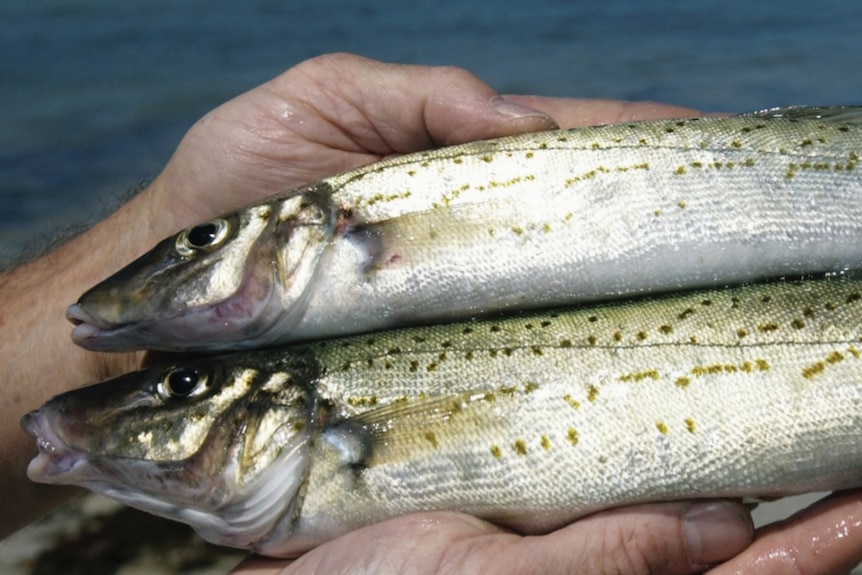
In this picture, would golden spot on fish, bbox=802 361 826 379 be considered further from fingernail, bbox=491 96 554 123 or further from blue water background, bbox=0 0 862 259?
blue water background, bbox=0 0 862 259

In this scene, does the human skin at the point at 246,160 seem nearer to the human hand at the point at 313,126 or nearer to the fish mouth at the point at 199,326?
the human hand at the point at 313,126

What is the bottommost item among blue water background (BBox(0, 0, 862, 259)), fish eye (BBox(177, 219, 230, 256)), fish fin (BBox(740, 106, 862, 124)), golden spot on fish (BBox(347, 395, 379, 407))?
blue water background (BBox(0, 0, 862, 259))

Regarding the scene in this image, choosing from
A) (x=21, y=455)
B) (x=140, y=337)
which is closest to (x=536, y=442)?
(x=140, y=337)

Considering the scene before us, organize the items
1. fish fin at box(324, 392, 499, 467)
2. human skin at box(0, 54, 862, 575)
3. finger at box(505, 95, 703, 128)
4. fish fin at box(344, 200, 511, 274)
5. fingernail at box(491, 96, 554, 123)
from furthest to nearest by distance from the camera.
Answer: finger at box(505, 95, 703, 128) < human skin at box(0, 54, 862, 575) < fingernail at box(491, 96, 554, 123) < fish fin at box(344, 200, 511, 274) < fish fin at box(324, 392, 499, 467)

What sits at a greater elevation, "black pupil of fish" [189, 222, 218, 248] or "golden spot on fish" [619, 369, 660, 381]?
"black pupil of fish" [189, 222, 218, 248]

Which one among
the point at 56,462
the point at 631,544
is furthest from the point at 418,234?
the point at 56,462

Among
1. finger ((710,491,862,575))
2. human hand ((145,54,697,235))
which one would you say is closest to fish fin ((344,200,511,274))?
human hand ((145,54,697,235))

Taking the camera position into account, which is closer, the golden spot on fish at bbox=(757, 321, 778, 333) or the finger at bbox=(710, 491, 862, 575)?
the finger at bbox=(710, 491, 862, 575)

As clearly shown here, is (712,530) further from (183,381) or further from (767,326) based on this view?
(183,381)
